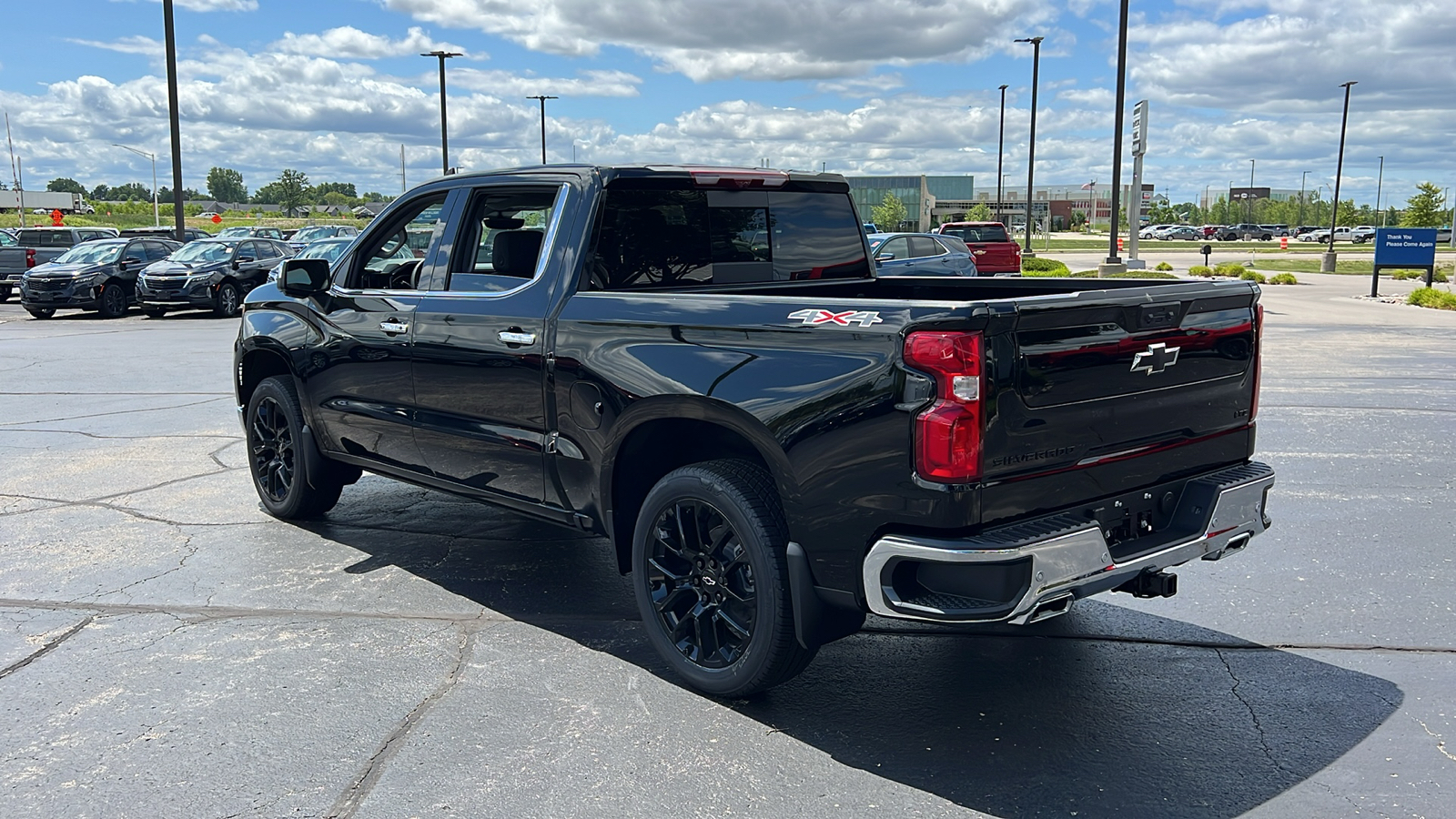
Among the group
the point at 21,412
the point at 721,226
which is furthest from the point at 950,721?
the point at 21,412

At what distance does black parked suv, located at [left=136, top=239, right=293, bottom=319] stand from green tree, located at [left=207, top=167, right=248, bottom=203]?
178 metres

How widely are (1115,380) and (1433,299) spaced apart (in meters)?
25.0

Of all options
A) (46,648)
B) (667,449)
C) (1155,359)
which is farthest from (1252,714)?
(46,648)

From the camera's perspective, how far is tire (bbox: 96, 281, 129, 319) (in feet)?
80.5

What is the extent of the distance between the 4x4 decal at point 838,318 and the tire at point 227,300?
22.8 meters

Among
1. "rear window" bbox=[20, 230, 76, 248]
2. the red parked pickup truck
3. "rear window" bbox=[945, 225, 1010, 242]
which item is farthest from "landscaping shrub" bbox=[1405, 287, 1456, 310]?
"rear window" bbox=[20, 230, 76, 248]

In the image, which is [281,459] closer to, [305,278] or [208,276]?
[305,278]

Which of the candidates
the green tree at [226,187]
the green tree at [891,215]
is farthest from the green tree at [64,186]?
the green tree at [891,215]

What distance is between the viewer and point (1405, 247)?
2806cm

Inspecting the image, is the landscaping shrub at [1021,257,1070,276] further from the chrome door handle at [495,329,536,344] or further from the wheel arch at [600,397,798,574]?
the wheel arch at [600,397,798,574]

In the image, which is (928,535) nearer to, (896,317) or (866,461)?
(866,461)

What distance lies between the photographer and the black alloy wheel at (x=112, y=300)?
24547 mm

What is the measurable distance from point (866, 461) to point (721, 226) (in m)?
1.92

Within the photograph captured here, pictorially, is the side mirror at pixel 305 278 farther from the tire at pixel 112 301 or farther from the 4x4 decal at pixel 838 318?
the tire at pixel 112 301
